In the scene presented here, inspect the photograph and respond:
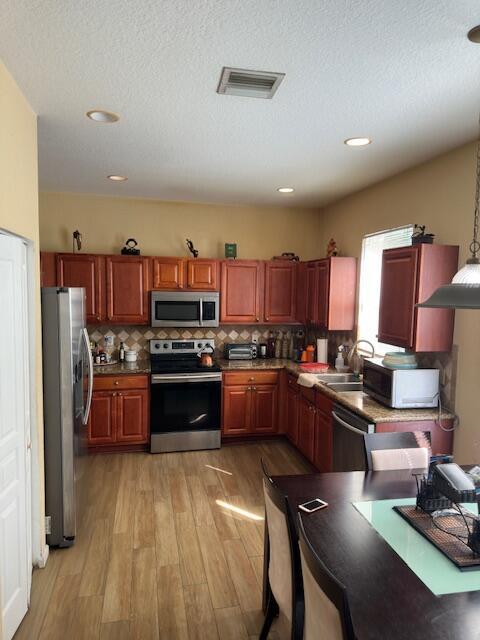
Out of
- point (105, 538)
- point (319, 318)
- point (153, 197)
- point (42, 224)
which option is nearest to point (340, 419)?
point (319, 318)

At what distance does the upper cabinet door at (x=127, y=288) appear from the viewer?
4527 millimetres

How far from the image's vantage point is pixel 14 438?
213 cm

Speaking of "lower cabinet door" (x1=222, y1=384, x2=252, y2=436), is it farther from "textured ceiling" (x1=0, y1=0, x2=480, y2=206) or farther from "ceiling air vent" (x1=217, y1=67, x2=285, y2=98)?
"ceiling air vent" (x1=217, y1=67, x2=285, y2=98)

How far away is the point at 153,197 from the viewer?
4.82 metres

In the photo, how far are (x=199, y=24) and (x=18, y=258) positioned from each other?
140cm

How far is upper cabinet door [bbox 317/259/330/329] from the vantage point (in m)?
4.44

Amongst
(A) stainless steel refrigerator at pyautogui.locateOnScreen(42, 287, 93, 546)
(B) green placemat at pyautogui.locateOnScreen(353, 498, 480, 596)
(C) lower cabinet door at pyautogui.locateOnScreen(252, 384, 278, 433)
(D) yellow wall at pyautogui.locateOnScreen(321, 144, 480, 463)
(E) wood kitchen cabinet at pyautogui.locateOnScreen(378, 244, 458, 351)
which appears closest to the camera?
(B) green placemat at pyautogui.locateOnScreen(353, 498, 480, 596)

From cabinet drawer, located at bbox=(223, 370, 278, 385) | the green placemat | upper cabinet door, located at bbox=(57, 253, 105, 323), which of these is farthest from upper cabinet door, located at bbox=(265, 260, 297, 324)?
the green placemat

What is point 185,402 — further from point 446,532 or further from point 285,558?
point 446,532

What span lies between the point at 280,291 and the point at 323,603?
4022 millimetres

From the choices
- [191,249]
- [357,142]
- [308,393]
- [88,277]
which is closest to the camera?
[357,142]

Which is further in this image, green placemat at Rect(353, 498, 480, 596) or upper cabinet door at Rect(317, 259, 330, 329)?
upper cabinet door at Rect(317, 259, 330, 329)

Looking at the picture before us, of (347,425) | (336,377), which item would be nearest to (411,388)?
(347,425)

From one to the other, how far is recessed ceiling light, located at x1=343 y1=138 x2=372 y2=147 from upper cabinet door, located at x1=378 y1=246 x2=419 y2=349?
0.79 m
